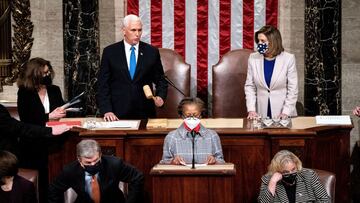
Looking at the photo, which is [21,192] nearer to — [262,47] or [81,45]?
[262,47]

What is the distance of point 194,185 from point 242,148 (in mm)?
1205

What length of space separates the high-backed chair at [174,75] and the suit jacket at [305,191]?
119 inches

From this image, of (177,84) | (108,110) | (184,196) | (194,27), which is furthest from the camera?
(194,27)

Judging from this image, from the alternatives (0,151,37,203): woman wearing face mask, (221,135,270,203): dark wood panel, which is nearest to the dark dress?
(0,151,37,203): woman wearing face mask

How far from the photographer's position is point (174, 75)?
944 cm

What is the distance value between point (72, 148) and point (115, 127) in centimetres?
43

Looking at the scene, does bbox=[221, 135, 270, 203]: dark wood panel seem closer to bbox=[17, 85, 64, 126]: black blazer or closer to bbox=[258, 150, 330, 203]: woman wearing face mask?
bbox=[258, 150, 330, 203]: woman wearing face mask

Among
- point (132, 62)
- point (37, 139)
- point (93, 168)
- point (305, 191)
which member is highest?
point (132, 62)

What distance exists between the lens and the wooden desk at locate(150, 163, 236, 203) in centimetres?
634

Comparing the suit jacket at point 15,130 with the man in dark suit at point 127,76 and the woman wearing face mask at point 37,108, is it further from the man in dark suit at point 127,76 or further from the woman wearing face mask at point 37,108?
the man in dark suit at point 127,76

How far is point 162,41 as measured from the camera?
1020 centimetres

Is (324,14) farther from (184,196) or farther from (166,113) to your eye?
(184,196)

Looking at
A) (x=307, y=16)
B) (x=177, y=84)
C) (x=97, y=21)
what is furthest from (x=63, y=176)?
(x=307, y=16)

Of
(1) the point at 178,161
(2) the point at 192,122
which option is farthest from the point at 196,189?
(2) the point at 192,122
